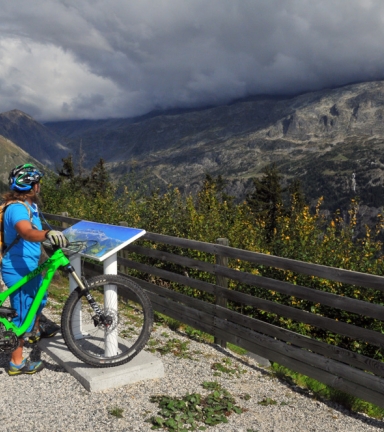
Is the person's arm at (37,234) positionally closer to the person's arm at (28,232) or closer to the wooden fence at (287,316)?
the person's arm at (28,232)

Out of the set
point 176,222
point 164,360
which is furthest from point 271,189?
point 164,360

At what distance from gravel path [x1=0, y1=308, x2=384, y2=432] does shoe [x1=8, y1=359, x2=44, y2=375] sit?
0.24 feet

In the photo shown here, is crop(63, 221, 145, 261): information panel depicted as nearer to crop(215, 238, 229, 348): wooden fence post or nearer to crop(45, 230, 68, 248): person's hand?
crop(45, 230, 68, 248): person's hand

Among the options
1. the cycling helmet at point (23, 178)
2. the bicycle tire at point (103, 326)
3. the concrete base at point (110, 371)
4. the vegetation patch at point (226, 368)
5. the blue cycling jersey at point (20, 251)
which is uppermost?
the cycling helmet at point (23, 178)

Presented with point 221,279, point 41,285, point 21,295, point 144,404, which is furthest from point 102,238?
point 221,279

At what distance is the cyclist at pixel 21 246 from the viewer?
5113 millimetres

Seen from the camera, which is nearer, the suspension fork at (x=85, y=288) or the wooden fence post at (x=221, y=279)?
the suspension fork at (x=85, y=288)

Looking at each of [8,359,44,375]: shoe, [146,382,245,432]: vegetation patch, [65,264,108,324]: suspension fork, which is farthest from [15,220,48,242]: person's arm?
[146,382,245,432]: vegetation patch

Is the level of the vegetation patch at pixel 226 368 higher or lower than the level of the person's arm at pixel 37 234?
lower

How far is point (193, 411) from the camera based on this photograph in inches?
190

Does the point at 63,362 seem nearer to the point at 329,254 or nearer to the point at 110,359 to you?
the point at 110,359

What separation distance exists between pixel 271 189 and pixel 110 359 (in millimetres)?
65132

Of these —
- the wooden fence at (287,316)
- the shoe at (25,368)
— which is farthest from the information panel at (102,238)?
the wooden fence at (287,316)

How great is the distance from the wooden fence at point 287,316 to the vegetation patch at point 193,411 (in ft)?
3.58
